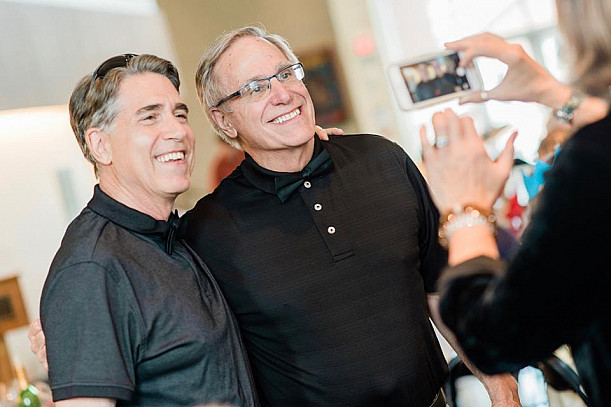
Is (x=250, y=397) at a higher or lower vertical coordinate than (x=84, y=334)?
lower

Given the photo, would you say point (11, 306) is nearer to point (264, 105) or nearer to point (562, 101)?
point (264, 105)

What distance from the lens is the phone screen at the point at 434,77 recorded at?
1.99 meters

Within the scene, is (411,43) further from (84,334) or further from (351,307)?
(84,334)

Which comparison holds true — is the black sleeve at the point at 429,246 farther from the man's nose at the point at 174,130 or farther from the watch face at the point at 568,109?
the man's nose at the point at 174,130

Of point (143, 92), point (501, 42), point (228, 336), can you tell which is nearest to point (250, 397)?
point (228, 336)

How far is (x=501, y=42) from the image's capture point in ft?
6.16

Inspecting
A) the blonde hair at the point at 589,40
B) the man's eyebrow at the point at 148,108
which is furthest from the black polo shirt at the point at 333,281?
the blonde hair at the point at 589,40

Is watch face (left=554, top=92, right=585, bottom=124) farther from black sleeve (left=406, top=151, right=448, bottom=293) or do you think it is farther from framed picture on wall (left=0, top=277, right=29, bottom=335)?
framed picture on wall (left=0, top=277, right=29, bottom=335)

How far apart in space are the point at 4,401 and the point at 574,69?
3154 millimetres

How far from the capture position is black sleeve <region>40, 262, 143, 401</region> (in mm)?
1674

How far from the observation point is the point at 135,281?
1.81 metres

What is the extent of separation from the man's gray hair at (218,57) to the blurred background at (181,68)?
1.96ft

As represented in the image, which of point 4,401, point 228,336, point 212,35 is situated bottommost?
point 4,401

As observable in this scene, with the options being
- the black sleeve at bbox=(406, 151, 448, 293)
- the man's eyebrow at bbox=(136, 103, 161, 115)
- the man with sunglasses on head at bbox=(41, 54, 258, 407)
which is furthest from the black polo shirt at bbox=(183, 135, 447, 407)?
the man's eyebrow at bbox=(136, 103, 161, 115)
